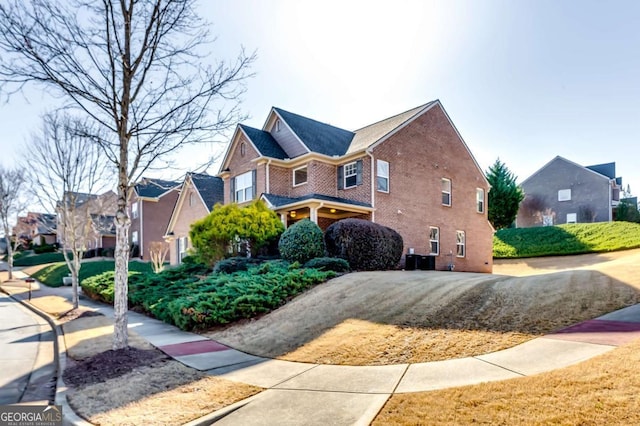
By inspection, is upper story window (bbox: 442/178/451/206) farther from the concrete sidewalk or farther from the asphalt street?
the asphalt street

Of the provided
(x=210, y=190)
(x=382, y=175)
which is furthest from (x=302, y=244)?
(x=210, y=190)

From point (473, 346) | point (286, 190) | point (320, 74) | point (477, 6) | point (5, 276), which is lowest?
point (5, 276)

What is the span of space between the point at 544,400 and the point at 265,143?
20.3m

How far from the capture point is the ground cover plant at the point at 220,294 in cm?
1039

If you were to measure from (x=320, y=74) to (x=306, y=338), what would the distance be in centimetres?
822

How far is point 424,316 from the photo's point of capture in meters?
8.27

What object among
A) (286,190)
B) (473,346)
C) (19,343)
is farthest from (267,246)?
(473,346)

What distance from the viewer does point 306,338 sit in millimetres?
8148

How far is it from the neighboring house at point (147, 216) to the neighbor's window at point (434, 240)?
2464 cm

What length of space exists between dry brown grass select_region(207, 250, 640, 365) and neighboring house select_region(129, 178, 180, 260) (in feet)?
99.1

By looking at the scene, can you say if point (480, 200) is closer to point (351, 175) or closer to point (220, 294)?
point (351, 175)

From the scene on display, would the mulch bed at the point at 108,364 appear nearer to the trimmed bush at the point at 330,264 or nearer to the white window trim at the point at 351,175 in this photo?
the trimmed bush at the point at 330,264

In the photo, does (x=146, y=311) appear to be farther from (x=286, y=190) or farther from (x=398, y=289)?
(x=286, y=190)

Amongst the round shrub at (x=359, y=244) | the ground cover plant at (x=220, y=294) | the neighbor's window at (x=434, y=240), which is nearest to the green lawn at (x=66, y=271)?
the ground cover plant at (x=220, y=294)
